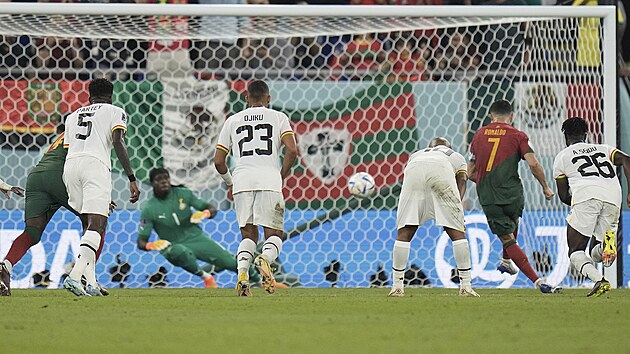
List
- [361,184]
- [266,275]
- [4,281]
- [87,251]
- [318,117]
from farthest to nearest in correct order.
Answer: [318,117], [361,184], [4,281], [266,275], [87,251]

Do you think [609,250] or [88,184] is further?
[609,250]

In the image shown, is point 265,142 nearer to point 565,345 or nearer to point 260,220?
point 260,220

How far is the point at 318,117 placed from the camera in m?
13.4

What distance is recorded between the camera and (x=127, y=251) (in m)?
12.7

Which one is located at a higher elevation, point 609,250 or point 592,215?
point 592,215

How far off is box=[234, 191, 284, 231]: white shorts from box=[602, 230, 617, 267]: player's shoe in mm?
2748

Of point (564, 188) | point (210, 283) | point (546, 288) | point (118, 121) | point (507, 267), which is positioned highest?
point (118, 121)

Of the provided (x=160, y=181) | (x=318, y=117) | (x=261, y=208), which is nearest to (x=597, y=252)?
(x=261, y=208)

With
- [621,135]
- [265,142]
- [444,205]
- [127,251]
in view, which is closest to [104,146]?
[265,142]

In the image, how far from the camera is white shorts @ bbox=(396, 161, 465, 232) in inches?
365

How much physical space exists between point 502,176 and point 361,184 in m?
1.97

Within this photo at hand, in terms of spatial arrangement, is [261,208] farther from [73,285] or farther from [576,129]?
[576,129]

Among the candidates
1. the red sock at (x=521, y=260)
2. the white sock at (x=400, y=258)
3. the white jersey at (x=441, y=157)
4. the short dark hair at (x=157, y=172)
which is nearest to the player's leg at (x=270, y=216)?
the white sock at (x=400, y=258)

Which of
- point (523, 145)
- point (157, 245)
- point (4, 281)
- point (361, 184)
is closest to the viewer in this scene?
point (4, 281)
